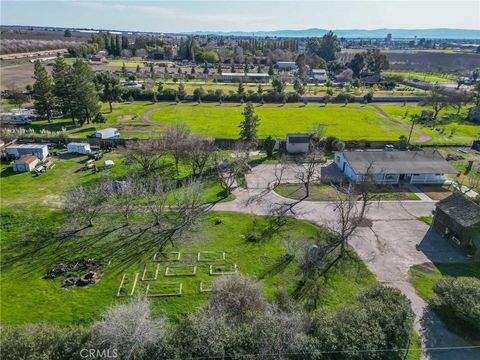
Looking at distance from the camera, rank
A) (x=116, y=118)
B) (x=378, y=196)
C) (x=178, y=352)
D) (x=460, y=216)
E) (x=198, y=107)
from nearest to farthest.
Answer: (x=178, y=352) → (x=460, y=216) → (x=378, y=196) → (x=116, y=118) → (x=198, y=107)

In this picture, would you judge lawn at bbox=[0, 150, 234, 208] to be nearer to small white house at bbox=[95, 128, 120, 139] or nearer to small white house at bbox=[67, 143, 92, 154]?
small white house at bbox=[67, 143, 92, 154]

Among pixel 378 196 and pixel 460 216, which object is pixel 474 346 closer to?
pixel 460 216

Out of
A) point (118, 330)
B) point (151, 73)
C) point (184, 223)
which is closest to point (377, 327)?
point (118, 330)

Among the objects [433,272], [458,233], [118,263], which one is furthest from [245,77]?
[433,272]

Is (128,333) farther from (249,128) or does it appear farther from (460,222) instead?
(249,128)

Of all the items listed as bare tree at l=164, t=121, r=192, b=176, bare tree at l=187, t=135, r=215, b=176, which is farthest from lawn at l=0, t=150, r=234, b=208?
bare tree at l=164, t=121, r=192, b=176

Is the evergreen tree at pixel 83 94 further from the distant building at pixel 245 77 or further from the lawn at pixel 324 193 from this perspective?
the distant building at pixel 245 77
